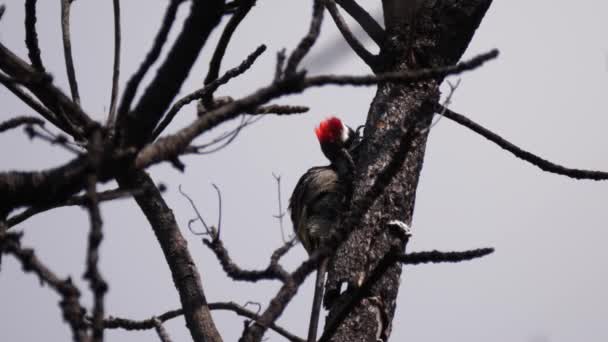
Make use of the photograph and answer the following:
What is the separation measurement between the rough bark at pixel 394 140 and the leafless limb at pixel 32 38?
1.32 metres

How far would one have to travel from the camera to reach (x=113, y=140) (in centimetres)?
144

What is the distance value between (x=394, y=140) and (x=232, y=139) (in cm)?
120

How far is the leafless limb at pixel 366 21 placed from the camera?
3.32 m

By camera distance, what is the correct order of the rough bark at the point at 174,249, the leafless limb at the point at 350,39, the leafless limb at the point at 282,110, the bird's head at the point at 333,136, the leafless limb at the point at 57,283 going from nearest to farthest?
1. the leafless limb at the point at 57,283
2. the leafless limb at the point at 282,110
3. the rough bark at the point at 174,249
4. the leafless limb at the point at 350,39
5. the bird's head at the point at 333,136

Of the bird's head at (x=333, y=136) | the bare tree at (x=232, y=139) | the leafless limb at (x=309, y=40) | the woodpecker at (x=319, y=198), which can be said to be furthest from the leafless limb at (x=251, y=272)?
the bird's head at (x=333, y=136)

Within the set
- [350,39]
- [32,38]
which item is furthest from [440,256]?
[350,39]

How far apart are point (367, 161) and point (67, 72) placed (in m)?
1.32

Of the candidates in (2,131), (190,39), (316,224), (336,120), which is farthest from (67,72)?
(336,120)

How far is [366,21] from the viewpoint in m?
3.36

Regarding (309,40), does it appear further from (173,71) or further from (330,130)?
(330,130)

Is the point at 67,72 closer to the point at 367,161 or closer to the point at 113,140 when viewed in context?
the point at 367,161

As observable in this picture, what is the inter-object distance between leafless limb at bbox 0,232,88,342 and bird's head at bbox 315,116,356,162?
4673mm

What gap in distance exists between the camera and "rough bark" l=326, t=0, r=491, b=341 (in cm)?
276

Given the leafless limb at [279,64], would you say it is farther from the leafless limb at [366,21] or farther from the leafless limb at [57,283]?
the leafless limb at [366,21]
